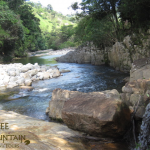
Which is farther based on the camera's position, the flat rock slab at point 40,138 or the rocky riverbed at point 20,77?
the rocky riverbed at point 20,77

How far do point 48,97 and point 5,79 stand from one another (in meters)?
4.84

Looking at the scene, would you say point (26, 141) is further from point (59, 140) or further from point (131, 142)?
point (131, 142)

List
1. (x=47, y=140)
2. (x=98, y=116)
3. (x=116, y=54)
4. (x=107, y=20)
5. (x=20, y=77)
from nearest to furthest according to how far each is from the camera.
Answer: (x=47, y=140)
(x=98, y=116)
(x=20, y=77)
(x=116, y=54)
(x=107, y=20)

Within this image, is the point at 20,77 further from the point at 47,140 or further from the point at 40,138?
the point at 47,140

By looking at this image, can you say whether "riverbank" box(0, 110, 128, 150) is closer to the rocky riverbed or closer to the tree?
the rocky riverbed

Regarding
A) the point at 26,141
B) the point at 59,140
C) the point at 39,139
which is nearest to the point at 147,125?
the point at 59,140

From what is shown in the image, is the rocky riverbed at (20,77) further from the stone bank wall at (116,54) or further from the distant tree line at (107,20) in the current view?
the distant tree line at (107,20)

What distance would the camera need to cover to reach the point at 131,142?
11.7ft

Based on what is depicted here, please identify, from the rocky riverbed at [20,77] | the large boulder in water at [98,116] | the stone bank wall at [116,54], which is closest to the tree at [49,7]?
the stone bank wall at [116,54]

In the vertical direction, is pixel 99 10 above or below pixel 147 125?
above

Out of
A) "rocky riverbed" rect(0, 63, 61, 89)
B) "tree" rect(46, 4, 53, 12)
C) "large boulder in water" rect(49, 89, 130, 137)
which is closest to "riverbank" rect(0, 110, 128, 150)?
"large boulder in water" rect(49, 89, 130, 137)

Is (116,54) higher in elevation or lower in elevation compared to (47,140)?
higher

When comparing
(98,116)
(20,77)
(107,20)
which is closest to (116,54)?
(107,20)

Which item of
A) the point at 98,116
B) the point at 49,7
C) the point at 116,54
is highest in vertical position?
the point at 49,7
